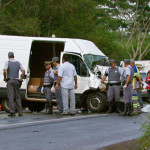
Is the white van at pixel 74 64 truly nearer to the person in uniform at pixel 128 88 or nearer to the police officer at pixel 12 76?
the person in uniform at pixel 128 88

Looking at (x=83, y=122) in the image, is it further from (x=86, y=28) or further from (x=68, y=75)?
(x=86, y=28)

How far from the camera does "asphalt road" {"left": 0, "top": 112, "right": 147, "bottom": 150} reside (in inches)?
341

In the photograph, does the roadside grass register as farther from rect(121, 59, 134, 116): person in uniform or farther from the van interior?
the van interior

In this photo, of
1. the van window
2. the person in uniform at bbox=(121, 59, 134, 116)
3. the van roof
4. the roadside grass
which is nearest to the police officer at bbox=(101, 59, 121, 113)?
the person in uniform at bbox=(121, 59, 134, 116)

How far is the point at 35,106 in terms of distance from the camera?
19.2m

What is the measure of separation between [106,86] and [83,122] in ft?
15.5

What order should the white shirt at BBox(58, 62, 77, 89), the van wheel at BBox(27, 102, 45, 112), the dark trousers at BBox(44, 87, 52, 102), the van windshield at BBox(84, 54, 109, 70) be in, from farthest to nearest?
the van wheel at BBox(27, 102, 45, 112) → the van windshield at BBox(84, 54, 109, 70) → the dark trousers at BBox(44, 87, 52, 102) → the white shirt at BBox(58, 62, 77, 89)

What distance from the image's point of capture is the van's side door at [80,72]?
1745 cm

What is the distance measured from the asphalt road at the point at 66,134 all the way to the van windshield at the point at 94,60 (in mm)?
4654

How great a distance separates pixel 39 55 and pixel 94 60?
2.62m

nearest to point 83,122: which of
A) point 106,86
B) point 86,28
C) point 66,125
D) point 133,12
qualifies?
point 66,125

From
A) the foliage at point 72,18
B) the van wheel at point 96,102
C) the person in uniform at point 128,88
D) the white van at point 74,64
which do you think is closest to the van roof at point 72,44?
the white van at point 74,64

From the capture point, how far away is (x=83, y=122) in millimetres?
12727

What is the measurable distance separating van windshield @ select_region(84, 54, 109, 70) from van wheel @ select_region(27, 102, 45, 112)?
2645 mm
